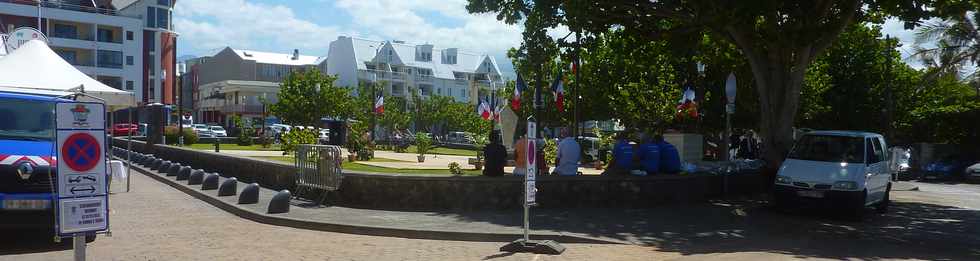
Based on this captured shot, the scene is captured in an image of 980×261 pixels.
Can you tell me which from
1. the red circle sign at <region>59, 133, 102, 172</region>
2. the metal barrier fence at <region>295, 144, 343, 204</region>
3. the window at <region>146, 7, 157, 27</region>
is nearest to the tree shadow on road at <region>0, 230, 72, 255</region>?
the red circle sign at <region>59, 133, 102, 172</region>

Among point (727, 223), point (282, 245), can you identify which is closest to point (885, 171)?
point (727, 223)

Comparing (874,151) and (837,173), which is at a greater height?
(874,151)

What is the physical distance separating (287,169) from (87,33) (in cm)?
6028

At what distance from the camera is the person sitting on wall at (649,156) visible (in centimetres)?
1459

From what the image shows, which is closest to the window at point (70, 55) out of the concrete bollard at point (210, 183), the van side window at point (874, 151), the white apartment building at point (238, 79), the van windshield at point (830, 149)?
the white apartment building at point (238, 79)

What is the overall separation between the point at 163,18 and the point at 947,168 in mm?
70516

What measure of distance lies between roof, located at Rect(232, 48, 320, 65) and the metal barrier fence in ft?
269

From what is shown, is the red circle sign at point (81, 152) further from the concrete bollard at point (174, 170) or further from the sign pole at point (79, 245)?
the concrete bollard at point (174, 170)

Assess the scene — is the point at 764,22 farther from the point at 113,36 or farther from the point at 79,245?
the point at 113,36

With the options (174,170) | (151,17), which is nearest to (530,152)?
(174,170)

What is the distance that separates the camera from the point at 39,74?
1197 centimetres

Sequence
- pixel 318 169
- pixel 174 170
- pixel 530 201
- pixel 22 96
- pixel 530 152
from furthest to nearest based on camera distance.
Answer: pixel 174 170 → pixel 318 169 → pixel 22 96 → pixel 530 201 → pixel 530 152

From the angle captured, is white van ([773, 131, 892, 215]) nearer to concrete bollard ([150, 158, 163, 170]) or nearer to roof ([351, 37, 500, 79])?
→ concrete bollard ([150, 158, 163, 170])

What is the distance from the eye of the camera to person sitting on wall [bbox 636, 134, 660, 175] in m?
14.6
